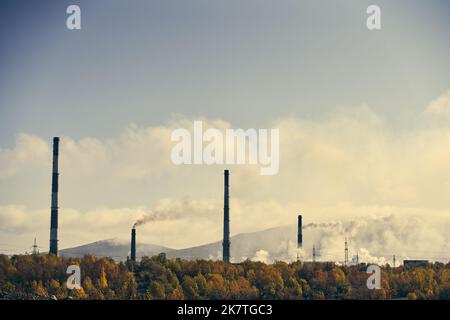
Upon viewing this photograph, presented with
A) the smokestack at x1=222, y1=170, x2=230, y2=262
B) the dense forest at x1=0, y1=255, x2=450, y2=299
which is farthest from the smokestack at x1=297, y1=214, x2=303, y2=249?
the smokestack at x1=222, y1=170, x2=230, y2=262

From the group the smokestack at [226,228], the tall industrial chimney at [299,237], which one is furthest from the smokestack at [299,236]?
the smokestack at [226,228]

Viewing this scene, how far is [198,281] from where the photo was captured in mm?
69250

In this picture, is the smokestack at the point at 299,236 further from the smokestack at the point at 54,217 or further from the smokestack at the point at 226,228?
the smokestack at the point at 54,217

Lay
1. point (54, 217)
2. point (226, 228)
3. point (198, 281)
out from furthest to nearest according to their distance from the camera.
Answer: point (226, 228)
point (54, 217)
point (198, 281)

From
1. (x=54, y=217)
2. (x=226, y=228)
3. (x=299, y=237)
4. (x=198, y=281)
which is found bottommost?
(x=198, y=281)

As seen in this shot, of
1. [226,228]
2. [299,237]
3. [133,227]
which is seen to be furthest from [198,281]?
[299,237]

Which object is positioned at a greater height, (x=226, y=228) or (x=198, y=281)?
(x=226, y=228)

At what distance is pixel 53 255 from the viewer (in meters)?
69.6

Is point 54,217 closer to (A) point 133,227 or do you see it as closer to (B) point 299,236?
(A) point 133,227

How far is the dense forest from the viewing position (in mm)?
63688

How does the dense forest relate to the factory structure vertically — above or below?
below

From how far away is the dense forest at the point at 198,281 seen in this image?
209ft

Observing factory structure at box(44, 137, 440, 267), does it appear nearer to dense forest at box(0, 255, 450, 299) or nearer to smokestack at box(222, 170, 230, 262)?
smokestack at box(222, 170, 230, 262)
